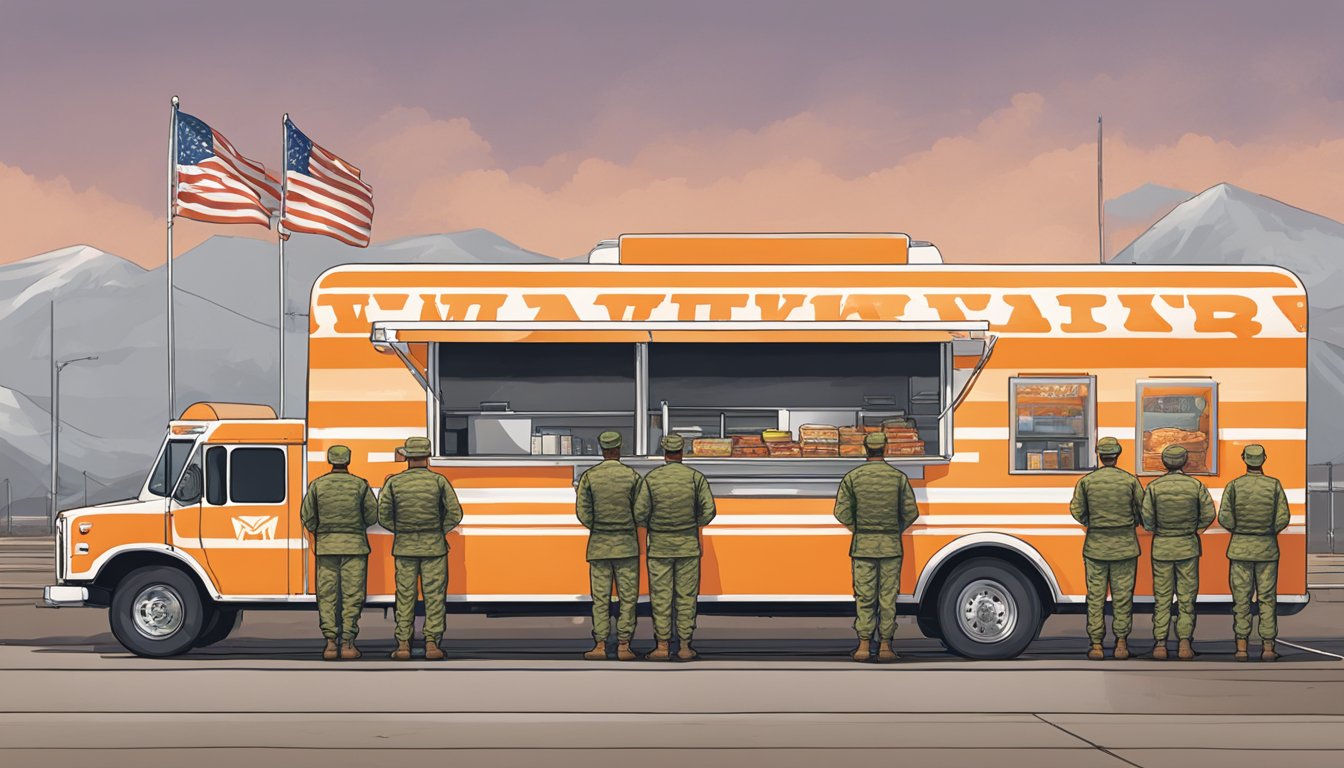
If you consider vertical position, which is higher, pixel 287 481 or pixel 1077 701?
pixel 287 481

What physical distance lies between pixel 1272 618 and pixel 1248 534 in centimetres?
80

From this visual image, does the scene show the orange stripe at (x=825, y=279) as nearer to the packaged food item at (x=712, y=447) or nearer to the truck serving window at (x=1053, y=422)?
the truck serving window at (x=1053, y=422)

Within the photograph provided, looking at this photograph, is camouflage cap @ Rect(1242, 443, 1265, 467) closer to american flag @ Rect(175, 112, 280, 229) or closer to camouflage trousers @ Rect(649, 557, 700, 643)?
camouflage trousers @ Rect(649, 557, 700, 643)

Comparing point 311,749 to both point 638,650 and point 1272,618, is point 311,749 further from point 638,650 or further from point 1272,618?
point 1272,618

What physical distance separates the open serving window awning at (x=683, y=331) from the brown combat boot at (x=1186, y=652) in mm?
3090

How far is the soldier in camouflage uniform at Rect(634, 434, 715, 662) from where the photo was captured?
1397cm

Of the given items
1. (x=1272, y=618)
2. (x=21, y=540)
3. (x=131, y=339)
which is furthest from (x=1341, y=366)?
(x=1272, y=618)

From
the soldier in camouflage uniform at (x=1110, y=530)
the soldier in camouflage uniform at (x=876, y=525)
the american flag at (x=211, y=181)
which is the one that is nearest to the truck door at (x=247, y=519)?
the soldier in camouflage uniform at (x=876, y=525)

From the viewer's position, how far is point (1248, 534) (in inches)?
556

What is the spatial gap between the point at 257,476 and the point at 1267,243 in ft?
577

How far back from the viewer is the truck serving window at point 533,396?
14555 mm

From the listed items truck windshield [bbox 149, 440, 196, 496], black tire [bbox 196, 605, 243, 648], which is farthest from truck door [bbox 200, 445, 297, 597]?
black tire [bbox 196, 605, 243, 648]

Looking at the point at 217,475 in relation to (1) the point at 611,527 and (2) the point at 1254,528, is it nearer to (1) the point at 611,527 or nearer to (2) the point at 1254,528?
(1) the point at 611,527

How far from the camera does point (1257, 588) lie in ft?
46.7
